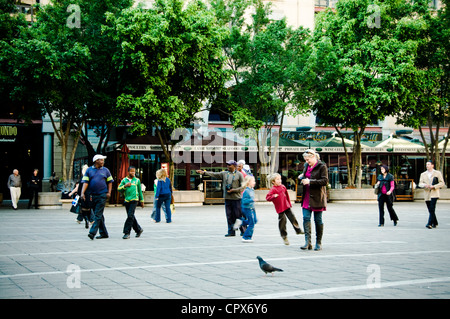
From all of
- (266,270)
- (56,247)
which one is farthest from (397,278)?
(56,247)

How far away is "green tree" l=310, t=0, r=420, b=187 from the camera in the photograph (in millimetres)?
25719

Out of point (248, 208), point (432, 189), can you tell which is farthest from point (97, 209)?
point (432, 189)

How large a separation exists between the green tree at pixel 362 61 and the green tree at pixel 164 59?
18.5 ft

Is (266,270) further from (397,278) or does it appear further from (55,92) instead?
(55,92)

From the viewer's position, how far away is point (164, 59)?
865 inches

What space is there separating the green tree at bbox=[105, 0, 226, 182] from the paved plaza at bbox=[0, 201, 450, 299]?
34.2 feet

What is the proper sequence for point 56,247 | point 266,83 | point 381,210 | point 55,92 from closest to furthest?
point 56,247
point 381,210
point 55,92
point 266,83

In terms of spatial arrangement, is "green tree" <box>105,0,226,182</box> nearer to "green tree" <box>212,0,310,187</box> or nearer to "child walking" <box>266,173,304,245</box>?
"green tree" <box>212,0,310,187</box>

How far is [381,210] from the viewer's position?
14609mm

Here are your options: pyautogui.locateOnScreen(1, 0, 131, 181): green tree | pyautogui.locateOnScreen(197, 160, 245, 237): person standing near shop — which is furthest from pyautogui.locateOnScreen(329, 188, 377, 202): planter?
pyautogui.locateOnScreen(197, 160, 245, 237): person standing near shop

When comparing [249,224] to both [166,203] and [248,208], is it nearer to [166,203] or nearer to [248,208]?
[248,208]

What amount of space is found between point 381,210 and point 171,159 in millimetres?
12684

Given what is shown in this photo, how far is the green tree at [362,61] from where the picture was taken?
25719 millimetres

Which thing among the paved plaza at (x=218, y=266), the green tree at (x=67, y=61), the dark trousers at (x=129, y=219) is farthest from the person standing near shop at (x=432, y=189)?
the green tree at (x=67, y=61)
